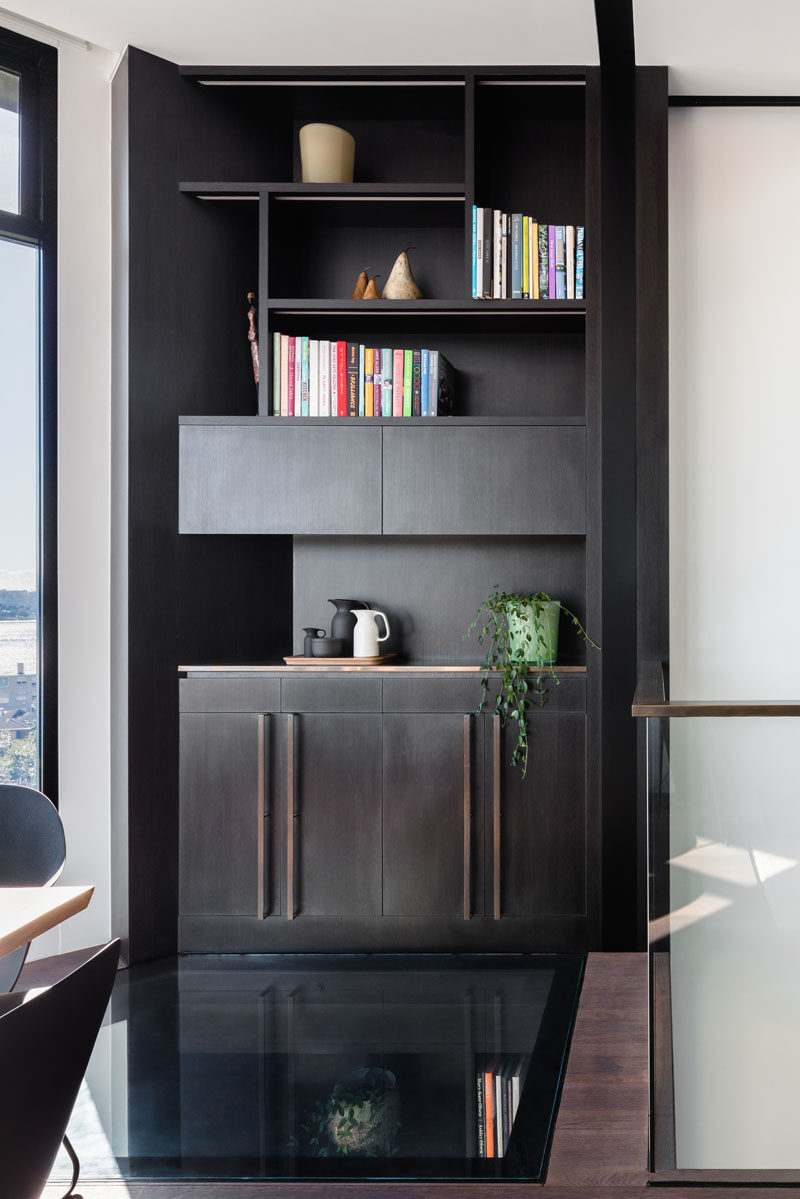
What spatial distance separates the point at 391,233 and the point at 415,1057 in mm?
2929

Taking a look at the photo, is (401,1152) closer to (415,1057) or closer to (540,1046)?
(415,1057)

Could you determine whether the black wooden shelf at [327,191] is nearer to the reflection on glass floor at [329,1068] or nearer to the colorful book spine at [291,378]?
the colorful book spine at [291,378]

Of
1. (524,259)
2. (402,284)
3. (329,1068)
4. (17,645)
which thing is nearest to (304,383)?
(402,284)

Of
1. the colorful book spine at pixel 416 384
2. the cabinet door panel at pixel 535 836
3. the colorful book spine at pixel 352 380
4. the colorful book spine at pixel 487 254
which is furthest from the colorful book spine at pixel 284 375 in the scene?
the cabinet door panel at pixel 535 836

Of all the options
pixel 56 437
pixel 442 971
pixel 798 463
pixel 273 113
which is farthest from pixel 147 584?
pixel 798 463

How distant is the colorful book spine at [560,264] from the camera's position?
328 centimetres

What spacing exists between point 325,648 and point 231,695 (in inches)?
14.9

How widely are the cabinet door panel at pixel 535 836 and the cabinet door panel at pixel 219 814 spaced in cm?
81

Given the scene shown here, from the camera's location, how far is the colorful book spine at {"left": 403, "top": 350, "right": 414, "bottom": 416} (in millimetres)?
3342

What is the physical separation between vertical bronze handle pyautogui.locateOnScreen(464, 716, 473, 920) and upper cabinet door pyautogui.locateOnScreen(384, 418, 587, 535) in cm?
70

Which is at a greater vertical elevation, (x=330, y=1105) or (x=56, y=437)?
(x=56, y=437)

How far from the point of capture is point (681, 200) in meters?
3.54

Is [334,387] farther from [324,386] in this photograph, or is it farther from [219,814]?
[219,814]

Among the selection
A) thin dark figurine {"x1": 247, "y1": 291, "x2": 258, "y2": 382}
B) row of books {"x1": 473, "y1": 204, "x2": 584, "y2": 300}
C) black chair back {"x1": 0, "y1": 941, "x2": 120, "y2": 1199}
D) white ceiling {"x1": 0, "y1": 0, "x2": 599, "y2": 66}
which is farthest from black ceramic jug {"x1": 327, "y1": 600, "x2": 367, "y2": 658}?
black chair back {"x1": 0, "y1": 941, "x2": 120, "y2": 1199}
